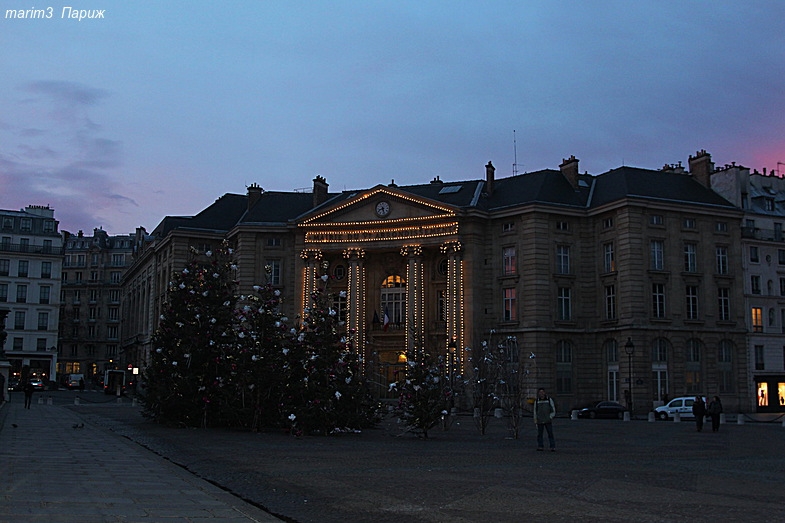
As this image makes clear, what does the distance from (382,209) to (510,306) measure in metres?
13.2

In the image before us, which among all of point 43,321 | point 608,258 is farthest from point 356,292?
point 43,321

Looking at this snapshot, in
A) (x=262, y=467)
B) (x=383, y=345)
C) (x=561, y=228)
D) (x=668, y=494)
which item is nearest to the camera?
(x=668, y=494)

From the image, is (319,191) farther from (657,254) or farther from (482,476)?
(482,476)

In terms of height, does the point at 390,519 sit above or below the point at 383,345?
→ below

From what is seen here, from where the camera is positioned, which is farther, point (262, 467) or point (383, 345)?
point (383, 345)

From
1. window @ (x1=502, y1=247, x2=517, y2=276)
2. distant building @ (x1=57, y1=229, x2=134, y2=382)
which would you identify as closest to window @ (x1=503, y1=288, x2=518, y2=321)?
window @ (x1=502, y1=247, x2=517, y2=276)

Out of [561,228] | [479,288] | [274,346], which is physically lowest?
[274,346]

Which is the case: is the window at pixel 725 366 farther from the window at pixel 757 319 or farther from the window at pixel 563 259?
the window at pixel 563 259

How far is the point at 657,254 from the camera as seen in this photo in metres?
64.2

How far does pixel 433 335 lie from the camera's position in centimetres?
7088

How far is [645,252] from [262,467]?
4866cm

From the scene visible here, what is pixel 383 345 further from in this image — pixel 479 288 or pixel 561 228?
pixel 561 228

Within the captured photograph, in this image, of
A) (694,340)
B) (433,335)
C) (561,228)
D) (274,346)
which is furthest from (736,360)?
(274,346)

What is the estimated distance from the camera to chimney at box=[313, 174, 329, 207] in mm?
79562
